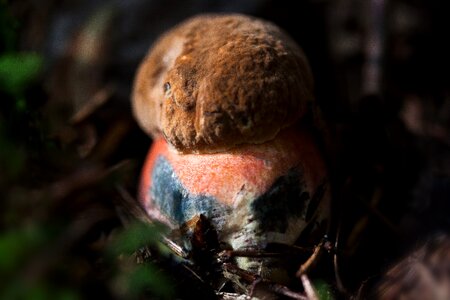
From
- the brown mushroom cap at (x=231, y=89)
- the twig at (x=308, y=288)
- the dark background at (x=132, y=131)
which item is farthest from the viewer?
the brown mushroom cap at (x=231, y=89)

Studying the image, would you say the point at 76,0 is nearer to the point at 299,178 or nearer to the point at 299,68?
the point at 299,68

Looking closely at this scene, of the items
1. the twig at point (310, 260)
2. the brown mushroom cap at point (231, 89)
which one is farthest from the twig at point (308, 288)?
the brown mushroom cap at point (231, 89)

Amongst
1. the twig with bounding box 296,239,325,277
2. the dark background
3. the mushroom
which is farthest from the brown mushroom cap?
the twig with bounding box 296,239,325,277

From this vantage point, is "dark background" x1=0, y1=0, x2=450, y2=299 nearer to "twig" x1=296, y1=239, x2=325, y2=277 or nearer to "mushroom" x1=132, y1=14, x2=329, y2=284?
"twig" x1=296, y1=239, x2=325, y2=277

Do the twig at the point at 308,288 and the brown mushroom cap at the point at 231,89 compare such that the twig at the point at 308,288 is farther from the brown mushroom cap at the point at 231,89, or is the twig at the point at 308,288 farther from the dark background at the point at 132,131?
the brown mushroom cap at the point at 231,89

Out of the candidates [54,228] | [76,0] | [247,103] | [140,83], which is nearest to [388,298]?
[247,103]

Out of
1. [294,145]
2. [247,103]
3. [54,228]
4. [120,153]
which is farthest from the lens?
[120,153]

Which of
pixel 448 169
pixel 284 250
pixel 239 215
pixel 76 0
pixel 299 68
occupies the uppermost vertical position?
pixel 76 0

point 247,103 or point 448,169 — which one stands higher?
point 247,103

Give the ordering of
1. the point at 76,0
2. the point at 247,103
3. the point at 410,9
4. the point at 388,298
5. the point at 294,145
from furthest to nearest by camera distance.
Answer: the point at 410,9, the point at 76,0, the point at 294,145, the point at 247,103, the point at 388,298
